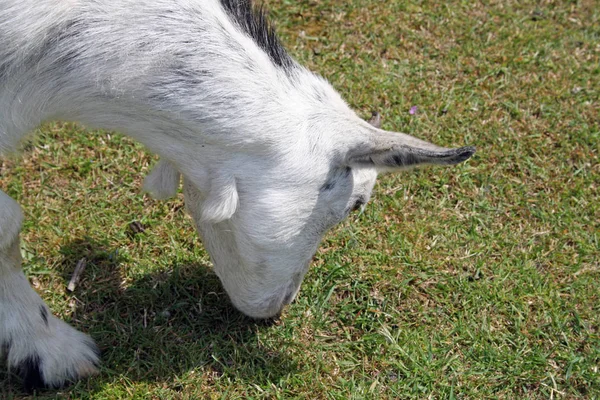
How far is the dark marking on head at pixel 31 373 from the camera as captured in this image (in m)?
3.61

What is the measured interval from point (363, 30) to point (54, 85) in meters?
3.59

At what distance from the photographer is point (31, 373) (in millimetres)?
3621

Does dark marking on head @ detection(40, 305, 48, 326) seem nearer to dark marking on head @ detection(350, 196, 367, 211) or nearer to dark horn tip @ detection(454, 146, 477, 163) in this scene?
dark marking on head @ detection(350, 196, 367, 211)

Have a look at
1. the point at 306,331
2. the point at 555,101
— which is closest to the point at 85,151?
the point at 306,331

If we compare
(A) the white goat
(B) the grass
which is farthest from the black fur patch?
(B) the grass

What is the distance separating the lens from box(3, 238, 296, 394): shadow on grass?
382cm

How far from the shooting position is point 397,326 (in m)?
4.19

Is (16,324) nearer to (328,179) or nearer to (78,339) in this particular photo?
(78,339)

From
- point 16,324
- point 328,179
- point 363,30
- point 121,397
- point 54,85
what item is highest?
point 54,85

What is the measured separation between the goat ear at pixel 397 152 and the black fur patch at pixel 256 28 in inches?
18.1

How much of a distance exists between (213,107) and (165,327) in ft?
Answer: 5.16

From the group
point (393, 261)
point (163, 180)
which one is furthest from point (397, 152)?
point (393, 261)

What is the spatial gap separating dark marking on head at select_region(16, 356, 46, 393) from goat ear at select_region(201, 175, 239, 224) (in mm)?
1309

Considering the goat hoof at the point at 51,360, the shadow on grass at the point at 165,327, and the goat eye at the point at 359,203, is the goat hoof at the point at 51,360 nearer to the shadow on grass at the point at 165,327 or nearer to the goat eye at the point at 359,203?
the shadow on grass at the point at 165,327
